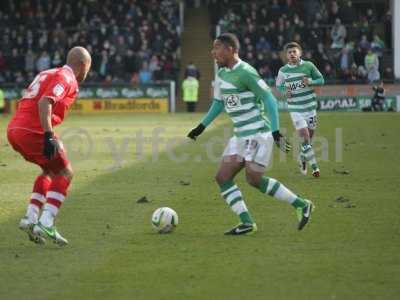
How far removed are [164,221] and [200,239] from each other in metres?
0.58

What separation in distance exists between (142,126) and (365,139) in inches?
338

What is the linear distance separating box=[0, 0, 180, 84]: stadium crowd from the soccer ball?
101 ft

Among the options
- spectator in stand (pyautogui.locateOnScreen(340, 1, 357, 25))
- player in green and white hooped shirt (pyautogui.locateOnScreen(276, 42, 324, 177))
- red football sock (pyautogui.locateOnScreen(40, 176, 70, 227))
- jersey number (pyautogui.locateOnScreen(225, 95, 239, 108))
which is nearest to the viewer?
red football sock (pyautogui.locateOnScreen(40, 176, 70, 227))

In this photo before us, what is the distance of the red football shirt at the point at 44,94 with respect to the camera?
905 cm

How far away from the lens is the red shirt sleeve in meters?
8.95

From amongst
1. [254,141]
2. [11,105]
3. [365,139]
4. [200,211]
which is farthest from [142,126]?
[254,141]

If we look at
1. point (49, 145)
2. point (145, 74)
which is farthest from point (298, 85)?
point (145, 74)

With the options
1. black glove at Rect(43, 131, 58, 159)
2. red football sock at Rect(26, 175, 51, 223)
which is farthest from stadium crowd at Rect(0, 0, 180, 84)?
black glove at Rect(43, 131, 58, 159)

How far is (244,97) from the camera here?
9.69 metres

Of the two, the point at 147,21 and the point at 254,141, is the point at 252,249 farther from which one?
the point at 147,21

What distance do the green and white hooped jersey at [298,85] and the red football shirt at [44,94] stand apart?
750 centimetres

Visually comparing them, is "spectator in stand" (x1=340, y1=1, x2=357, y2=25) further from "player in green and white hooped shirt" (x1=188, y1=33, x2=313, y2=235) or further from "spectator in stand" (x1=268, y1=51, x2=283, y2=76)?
"player in green and white hooped shirt" (x1=188, y1=33, x2=313, y2=235)

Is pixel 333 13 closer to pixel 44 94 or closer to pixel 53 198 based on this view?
pixel 53 198

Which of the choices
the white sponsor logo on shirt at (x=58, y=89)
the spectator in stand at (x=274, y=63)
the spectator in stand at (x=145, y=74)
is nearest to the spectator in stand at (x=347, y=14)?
the spectator in stand at (x=274, y=63)
